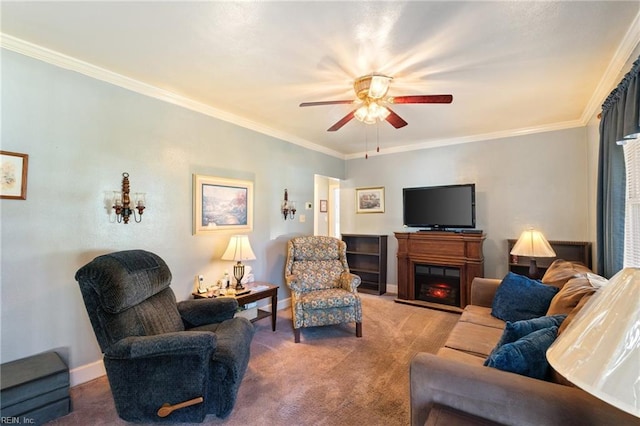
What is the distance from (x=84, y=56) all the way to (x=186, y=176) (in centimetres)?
126

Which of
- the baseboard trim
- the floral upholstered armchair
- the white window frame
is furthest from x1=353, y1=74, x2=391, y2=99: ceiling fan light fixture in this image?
the baseboard trim

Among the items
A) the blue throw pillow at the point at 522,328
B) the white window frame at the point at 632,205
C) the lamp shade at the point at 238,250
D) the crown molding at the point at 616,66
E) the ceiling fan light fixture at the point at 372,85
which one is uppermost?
the crown molding at the point at 616,66

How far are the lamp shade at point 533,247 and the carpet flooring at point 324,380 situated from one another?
4.00ft

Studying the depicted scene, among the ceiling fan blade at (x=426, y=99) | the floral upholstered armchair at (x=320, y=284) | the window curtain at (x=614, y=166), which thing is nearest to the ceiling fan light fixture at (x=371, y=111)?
the ceiling fan blade at (x=426, y=99)

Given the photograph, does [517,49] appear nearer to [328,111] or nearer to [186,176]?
[328,111]

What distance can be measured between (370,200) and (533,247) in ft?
8.80

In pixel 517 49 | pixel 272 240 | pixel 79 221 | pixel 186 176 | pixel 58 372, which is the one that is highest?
pixel 517 49

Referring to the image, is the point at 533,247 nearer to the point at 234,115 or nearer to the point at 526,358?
the point at 526,358

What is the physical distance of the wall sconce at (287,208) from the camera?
439 cm

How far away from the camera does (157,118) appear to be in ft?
9.57

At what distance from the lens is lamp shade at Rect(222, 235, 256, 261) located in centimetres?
325

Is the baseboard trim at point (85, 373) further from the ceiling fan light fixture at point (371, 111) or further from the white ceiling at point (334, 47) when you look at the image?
the ceiling fan light fixture at point (371, 111)

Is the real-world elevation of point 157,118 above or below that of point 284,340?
above

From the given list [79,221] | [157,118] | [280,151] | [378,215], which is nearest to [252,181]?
[280,151]
